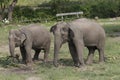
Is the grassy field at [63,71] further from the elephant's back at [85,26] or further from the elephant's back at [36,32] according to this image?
the elephant's back at [85,26]

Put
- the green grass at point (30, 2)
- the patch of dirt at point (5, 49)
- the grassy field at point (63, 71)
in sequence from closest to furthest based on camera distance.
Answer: the grassy field at point (63, 71)
the patch of dirt at point (5, 49)
the green grass at point (30, 2)

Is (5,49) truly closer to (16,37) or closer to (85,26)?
(16,37)

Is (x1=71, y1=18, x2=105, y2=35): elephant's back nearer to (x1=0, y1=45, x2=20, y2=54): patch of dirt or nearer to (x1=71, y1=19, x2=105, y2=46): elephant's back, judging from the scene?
(x1=71, y1=19, x2=105, y2=46): elephant's back

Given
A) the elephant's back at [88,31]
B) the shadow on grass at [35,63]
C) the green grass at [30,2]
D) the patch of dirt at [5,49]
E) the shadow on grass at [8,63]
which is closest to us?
the elephant's back at [88,31]

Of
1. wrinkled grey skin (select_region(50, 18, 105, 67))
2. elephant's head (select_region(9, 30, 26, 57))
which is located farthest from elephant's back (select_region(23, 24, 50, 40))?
wrinkled grey skin (select_region(50, 18, 105, 67))

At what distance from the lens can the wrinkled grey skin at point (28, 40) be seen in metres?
11.8

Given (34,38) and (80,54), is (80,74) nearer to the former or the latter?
(80,54)

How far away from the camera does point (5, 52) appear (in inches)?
616

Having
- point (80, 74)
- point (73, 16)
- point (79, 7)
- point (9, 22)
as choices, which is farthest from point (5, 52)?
point (79, 7)

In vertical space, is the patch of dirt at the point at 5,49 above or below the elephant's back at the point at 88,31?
below

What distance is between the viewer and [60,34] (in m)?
11.2

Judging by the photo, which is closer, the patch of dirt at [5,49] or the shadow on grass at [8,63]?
the shadow on grass at [8,63]

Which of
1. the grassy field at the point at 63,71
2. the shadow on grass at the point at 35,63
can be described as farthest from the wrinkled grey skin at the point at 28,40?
the grassy field at the point at 63,71

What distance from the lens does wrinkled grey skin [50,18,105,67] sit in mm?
11172
